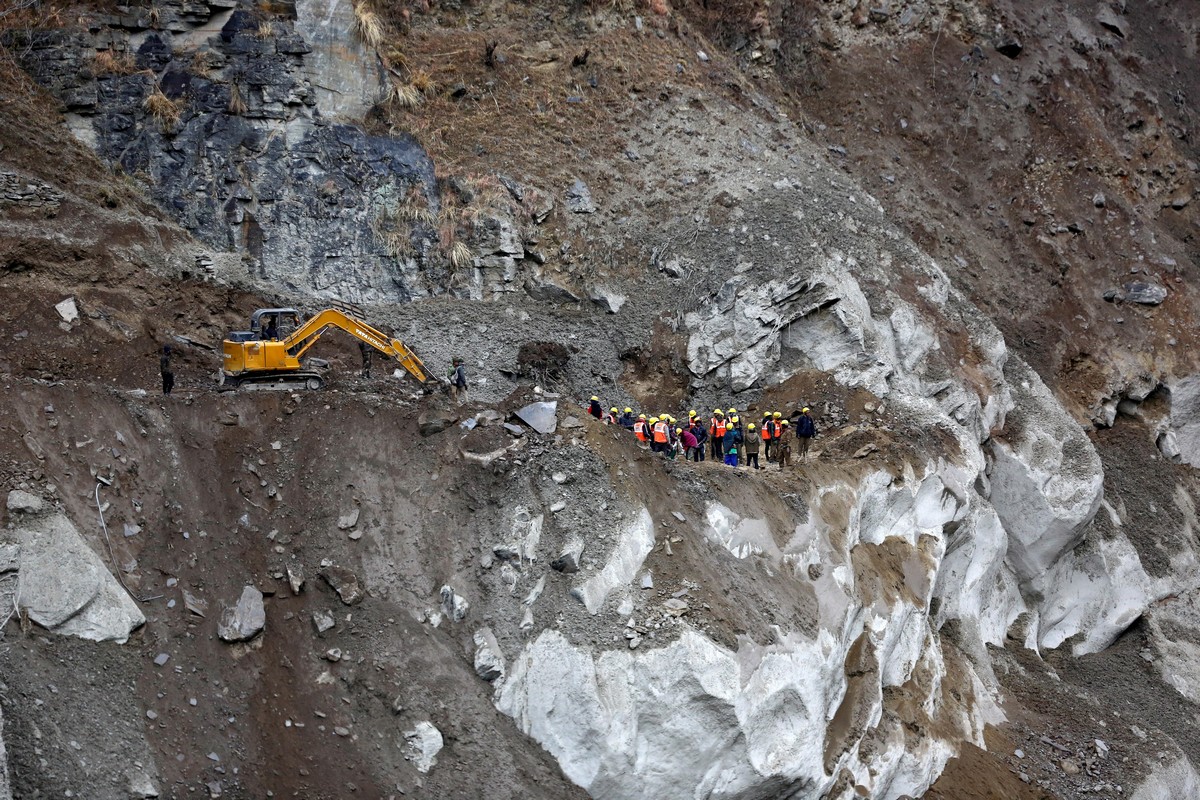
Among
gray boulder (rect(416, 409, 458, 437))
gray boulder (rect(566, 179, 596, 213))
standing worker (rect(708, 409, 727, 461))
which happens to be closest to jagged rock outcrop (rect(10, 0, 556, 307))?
gray boulder (rect(566, 179, 596, 213))

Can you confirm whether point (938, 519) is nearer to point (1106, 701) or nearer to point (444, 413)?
point (1106, 701)

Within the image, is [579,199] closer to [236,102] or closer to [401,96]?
[401,96]

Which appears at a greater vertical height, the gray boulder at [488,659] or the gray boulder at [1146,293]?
the gray boulder at [1146,293]

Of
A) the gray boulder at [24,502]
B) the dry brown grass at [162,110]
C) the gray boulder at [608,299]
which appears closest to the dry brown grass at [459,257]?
the gray boulder at [608,299]

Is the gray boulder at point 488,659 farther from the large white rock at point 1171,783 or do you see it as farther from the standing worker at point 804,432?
the large white rock at point 1171,783

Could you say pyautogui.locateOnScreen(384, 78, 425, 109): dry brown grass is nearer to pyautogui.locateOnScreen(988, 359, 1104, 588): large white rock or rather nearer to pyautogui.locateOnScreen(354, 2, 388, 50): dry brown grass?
pyautogui.locateOnScreen(354, 2, 388, 50): dry brown grass

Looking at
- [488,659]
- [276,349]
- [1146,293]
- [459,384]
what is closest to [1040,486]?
[1146,293]

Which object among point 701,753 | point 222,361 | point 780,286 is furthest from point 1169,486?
point 222,361
